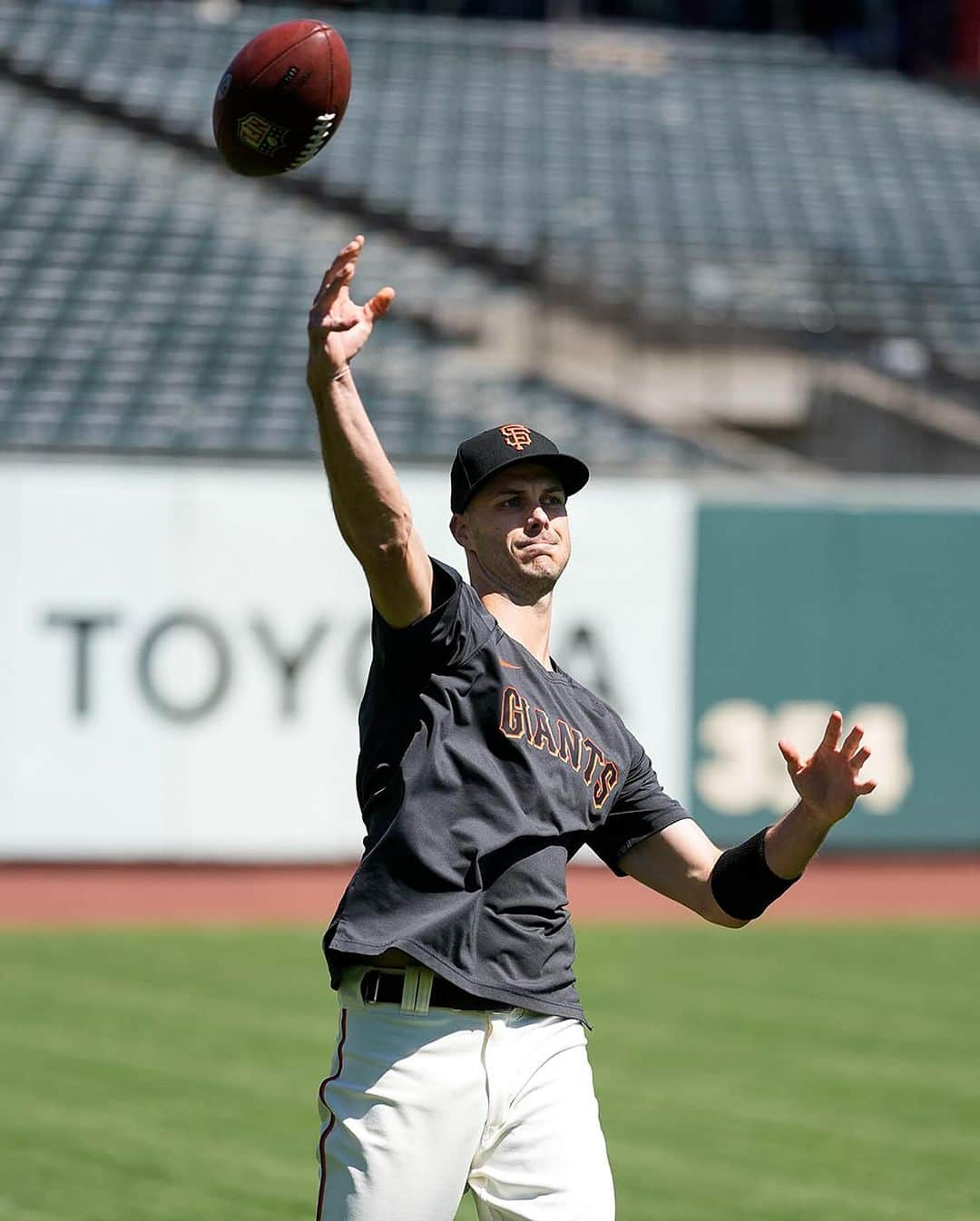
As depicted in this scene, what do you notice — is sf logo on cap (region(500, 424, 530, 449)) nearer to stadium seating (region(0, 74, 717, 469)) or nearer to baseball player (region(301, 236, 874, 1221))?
baseball player (region(301, 236, 874, 1221))

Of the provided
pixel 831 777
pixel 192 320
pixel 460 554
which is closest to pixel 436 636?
pixel 831 777

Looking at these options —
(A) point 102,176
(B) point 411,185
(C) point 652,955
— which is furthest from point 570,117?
(C) point 652,955

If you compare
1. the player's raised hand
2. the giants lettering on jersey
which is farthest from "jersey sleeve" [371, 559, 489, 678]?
the player's raised hand

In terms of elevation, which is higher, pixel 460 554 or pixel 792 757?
pixel 792 757

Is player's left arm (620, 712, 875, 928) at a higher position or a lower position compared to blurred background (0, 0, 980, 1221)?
higher

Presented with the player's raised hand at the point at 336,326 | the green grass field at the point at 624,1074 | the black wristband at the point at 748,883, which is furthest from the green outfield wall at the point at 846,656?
the player's raised hand at the point at 336,326

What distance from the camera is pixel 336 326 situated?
3.23 m

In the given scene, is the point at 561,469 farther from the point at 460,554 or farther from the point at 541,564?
the point at 460,554

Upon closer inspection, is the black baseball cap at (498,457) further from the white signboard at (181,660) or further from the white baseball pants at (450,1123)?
the white signboard at (181,660)

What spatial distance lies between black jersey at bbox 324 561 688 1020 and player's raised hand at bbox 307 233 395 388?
43 centimetres

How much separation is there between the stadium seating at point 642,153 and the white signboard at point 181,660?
20.2ft

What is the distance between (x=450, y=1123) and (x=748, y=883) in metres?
0.82

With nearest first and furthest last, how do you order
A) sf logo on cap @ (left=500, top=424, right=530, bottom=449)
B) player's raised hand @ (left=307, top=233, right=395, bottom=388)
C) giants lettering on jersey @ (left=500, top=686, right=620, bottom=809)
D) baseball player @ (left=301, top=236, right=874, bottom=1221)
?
player's raised hand @ (left=307, top=233, right=395, bottom=388) → baseball player @ (left=301, top=236, right=874, bottom=1221) → giants lettering on jersey @ (left=500, top=686, right=620, bottom=809) → sf logo on cap @ (left=500, top=424, right=530, bottom=449)

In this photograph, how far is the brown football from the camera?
420cm
